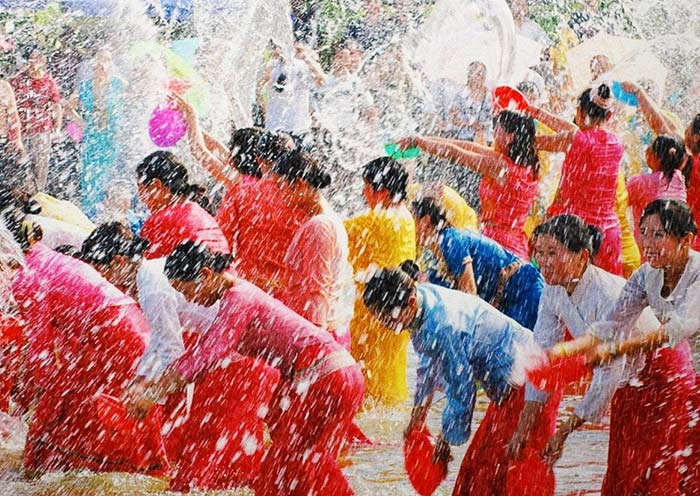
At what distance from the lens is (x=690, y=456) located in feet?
14.3

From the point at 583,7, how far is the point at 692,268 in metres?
3.38

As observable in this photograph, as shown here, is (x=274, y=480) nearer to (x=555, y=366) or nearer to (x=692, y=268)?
(x=555, y=366)

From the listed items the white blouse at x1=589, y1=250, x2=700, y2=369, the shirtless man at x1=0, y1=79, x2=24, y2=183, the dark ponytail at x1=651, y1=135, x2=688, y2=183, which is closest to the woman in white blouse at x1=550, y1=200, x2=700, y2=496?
the white blouse at x1=589, y1=250, x2=700, y2=369

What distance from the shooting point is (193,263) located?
413 cm

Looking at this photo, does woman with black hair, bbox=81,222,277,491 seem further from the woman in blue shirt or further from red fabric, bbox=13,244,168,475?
the woman in blue shirt

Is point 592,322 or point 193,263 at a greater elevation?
point 193,263

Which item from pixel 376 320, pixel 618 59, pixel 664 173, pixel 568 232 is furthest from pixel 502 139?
pixel 618 59

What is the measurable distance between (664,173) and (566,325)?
103cm

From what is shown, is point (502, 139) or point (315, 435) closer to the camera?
point (315, 435)

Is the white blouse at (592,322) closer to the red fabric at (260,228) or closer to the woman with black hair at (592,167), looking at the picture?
the woman with black hair at (592,167)

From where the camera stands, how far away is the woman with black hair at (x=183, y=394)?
443cm

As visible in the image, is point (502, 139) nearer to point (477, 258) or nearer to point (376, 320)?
point (477, 258)

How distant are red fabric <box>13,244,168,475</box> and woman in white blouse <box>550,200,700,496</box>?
1.77 m

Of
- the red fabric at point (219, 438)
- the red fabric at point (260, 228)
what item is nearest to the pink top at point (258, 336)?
the red fabric at point (219, 438)
